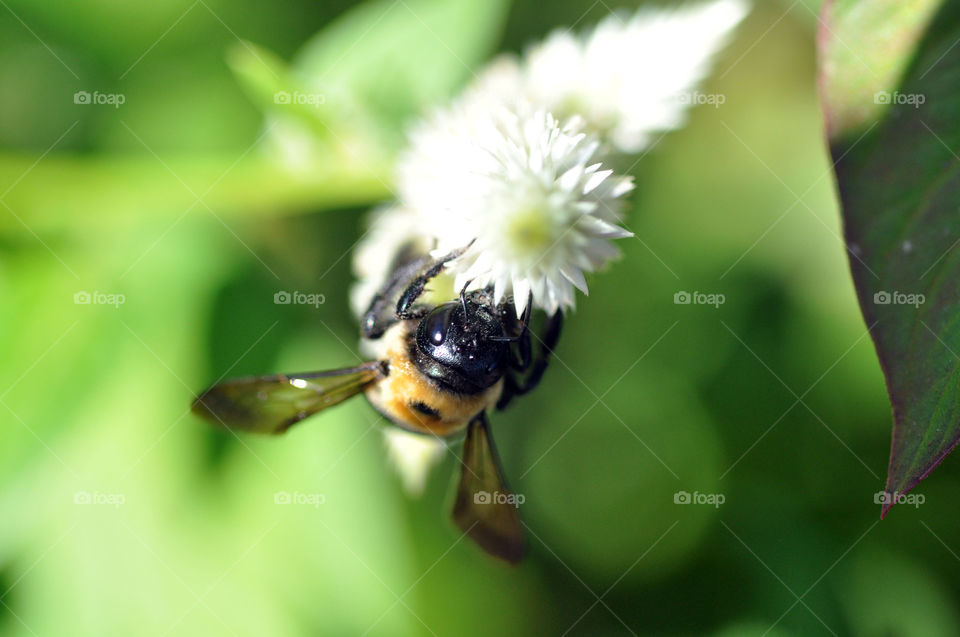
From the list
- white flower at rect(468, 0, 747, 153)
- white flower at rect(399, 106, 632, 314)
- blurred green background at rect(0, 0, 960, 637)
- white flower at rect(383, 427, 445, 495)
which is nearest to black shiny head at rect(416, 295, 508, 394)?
white flower at rect(399, 106, 632, 314)

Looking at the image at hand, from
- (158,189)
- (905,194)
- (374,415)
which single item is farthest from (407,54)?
(905,194)

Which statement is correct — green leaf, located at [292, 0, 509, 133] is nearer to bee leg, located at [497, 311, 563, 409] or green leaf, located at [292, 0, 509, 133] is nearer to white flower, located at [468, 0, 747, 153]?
white flower, located at [468, 0, 747, 153]

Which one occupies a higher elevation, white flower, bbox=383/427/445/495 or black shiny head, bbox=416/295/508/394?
black shiny head, bbox=416/295/508/394

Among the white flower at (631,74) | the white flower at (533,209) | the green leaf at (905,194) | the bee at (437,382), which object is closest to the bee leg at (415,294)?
the bee at (437,382)

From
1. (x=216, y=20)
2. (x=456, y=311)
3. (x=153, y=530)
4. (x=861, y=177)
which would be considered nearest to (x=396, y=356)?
(x=456, y=311)

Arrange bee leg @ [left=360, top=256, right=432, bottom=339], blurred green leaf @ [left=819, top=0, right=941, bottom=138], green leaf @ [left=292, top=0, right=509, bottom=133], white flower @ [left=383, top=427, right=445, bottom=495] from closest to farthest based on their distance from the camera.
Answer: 1. blurred green leaf @ [left=819, top=0, right=941, bottom=138]
2. bee leg @ [left=360, top=256, right=432, bottom=339]
3. white flower @ [left=383, top=427, right=445, bottom=495]
4. green leaf @ [left=292, top=0, right=509, bottom=133]

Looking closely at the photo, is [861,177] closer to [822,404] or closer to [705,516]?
[822,404]

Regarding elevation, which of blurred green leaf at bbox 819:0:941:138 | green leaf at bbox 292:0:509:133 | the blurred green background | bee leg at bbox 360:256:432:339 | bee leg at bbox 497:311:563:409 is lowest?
the blurred green background

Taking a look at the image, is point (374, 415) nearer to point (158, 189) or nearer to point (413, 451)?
point (413, 451)
